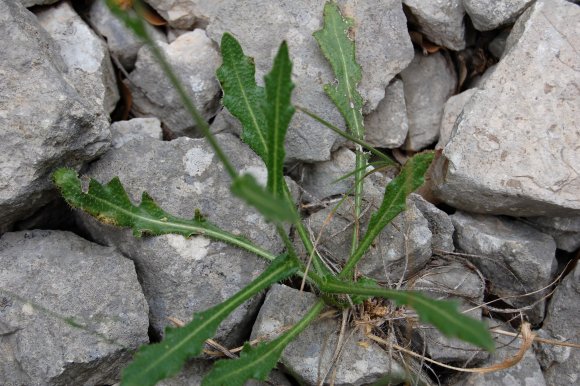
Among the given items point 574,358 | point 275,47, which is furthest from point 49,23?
point 574,358

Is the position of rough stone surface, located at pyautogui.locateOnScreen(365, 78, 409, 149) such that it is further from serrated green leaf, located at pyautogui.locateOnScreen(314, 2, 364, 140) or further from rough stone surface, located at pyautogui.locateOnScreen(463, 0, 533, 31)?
rough stone surface, located at pyautogui.locateOnScreen(463, 0, 533, 31)

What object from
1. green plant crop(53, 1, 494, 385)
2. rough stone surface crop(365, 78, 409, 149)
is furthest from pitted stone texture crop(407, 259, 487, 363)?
rough stone surface crop(365, 78, 409, 149)

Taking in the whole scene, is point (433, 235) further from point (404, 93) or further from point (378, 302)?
point (404, 93)

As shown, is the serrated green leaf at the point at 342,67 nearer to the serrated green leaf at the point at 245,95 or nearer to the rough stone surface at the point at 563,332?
the serrated green leaf at the point at 245,95

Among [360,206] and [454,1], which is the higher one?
[454,1]

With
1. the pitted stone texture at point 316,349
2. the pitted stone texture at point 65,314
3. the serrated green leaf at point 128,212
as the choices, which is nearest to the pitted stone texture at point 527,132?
the pitted stone texture at point 316,349

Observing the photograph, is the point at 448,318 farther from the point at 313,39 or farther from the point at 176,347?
the point at 313,39
